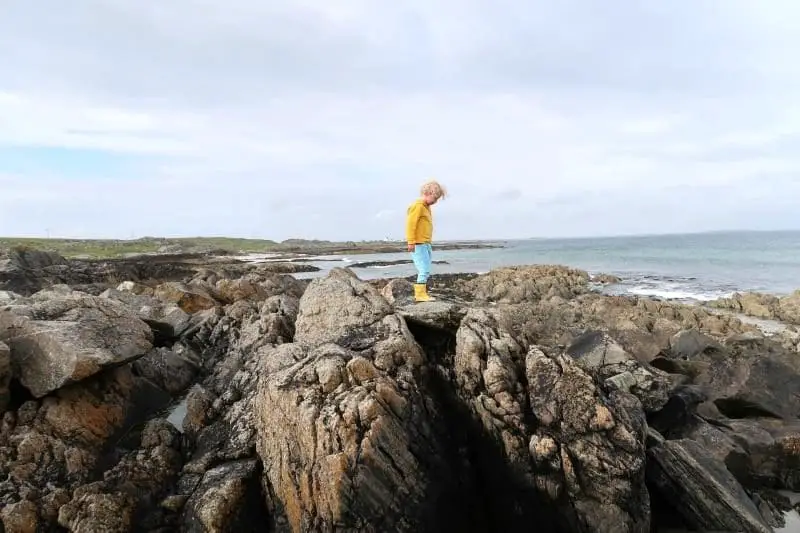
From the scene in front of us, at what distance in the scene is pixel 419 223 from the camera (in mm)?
11398

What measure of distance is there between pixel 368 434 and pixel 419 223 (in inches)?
216

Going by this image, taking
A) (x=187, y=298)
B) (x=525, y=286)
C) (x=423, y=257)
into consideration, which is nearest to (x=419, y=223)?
(x=423, y=257)

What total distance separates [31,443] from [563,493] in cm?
919

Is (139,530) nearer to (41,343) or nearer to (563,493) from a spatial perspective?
(41,343)

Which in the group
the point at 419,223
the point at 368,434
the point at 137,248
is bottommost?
the point at 368,434

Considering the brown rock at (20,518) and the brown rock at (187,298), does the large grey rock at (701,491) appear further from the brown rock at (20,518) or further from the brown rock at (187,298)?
the brown rock at (187,298)

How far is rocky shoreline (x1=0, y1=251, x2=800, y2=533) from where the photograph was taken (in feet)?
24.3

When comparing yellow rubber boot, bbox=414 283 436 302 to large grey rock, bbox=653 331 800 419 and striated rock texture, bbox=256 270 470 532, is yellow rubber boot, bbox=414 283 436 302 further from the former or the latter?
large grey rock, bbox=653 331 800 419

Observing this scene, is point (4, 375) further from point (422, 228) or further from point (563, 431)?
point (563, 431)

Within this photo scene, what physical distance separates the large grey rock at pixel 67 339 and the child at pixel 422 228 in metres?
6.48

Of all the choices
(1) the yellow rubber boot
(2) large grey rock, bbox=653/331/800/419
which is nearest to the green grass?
(1) the yellow rubber boot

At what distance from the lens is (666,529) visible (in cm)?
826

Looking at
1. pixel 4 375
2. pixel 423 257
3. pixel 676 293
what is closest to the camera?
pixel 4 375

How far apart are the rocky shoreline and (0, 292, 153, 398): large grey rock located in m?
0.04
